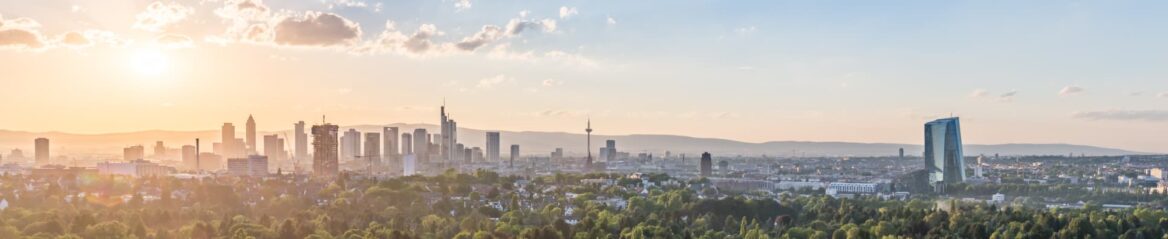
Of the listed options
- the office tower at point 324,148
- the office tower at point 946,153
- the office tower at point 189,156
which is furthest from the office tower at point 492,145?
the office tower at point 946,153

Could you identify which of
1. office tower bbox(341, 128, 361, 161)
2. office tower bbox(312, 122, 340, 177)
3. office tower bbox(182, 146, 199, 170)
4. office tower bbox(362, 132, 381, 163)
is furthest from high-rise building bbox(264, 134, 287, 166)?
office tower bbox(312, 122, 340, 177)

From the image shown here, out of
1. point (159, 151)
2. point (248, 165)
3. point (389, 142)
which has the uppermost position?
point (389, 142)

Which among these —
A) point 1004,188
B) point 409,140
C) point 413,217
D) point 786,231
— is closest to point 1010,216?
point 786,231

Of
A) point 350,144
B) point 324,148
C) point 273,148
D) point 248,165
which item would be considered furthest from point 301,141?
point 324,148

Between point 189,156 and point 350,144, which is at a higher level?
Answer: point 350,144

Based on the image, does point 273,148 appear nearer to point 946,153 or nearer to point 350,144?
point 350,144

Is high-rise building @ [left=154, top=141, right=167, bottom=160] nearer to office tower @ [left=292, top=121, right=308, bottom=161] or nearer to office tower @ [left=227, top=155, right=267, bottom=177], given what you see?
office tower @ [left=292, top=121, right=308, bottom=161]
